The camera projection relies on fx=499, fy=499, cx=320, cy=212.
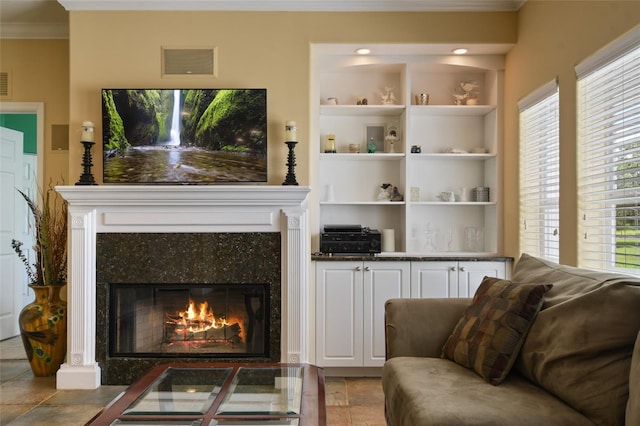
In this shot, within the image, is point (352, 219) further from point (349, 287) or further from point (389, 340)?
point (389, 340)

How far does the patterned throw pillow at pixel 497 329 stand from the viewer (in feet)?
6.62

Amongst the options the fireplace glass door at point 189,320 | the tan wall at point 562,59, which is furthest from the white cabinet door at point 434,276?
the fireplace glass door at point 189,320

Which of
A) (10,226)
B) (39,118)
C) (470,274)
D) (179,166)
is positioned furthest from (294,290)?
(10,226)

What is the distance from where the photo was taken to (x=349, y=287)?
3.77 metres

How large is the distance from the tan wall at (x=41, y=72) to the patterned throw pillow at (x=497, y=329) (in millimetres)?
3853

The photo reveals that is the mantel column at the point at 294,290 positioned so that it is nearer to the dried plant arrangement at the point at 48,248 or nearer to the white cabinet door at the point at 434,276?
the white cabinet door at the point at 434,276

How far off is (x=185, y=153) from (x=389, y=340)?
2074 mm

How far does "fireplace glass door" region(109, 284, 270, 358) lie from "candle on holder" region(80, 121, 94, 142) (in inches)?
42.0

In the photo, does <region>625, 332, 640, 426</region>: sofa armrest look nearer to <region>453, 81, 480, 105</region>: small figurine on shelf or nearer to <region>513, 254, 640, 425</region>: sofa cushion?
<region>513, 254, 640, 425</region>: sofa cushion

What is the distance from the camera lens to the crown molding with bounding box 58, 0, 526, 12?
3.71 meters

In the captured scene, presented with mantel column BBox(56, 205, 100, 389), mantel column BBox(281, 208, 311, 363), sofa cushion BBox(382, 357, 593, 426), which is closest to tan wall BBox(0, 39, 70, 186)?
mantel column BBox(56, 205, 100, 389)

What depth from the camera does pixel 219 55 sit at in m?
3.77

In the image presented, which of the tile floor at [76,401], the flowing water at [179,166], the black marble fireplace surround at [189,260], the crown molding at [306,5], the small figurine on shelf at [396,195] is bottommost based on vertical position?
the tile floor at [76,401]

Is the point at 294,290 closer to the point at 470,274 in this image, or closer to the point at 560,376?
the point at 470,274
